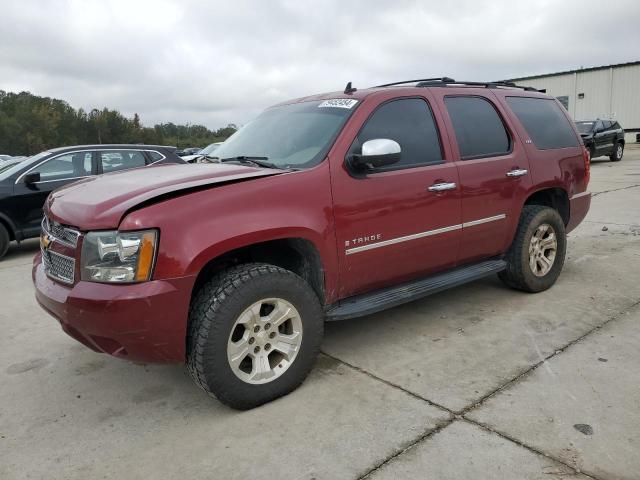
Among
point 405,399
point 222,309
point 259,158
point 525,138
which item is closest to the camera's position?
point 222,309

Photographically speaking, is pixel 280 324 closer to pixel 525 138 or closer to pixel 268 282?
pixel 268 282

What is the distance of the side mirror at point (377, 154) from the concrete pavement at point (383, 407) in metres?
1.35

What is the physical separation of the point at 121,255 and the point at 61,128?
303ft

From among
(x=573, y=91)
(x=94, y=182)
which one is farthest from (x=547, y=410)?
(x=573, y=91)

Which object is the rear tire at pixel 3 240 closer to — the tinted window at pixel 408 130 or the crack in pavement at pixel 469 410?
the crack in pavement at pixel 469 410

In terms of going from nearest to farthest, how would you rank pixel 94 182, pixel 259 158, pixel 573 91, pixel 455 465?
pixel 455 465, pixel 94 182, pixel 259 158, pixel 573 91

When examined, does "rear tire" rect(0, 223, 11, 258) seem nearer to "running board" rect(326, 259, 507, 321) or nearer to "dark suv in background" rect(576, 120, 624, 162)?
"running board" rect(326, 259, 507, 321)

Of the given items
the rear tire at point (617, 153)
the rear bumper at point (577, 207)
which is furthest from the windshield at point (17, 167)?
the rear tire at point (617, 153)

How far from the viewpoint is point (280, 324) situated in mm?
3076

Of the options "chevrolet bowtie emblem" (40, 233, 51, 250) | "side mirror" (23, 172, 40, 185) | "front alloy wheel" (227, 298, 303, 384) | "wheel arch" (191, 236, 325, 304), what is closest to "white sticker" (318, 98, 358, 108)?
"wheel arch" (191, 236, 325, 304)

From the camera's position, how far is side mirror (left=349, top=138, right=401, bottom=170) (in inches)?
128

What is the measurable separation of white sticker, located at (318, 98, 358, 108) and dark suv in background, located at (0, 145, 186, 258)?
173 inches

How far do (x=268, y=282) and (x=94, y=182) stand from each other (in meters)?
1.40

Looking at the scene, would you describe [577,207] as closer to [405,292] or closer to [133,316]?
[405,292]
